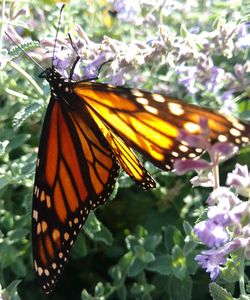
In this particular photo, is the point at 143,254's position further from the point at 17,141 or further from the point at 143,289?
the point at 17,141

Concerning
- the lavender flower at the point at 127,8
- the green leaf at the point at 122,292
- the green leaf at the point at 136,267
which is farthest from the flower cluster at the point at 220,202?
the lavender flower at the point at 127,8

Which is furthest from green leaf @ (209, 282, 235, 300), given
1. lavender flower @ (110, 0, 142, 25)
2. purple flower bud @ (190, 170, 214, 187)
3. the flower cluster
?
lavender flower @ (110, 0, 142, 25)

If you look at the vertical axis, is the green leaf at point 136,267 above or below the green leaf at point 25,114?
below

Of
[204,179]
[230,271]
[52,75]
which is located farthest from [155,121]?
[52,75]

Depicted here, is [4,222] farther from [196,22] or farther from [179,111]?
[196,22]

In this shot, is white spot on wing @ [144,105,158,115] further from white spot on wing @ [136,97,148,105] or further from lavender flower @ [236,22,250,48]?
lavender flower @ [236,22,250,48]

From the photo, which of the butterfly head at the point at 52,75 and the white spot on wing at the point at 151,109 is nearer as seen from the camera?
the white spot on wing at the point at 151,109

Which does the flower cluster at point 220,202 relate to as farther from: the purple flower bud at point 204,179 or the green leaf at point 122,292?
the green leaf at point 122,292
